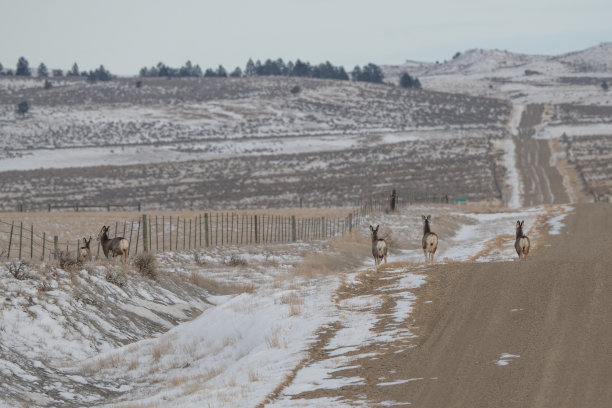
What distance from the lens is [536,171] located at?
323ft

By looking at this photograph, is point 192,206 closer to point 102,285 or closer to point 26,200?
point 26,200

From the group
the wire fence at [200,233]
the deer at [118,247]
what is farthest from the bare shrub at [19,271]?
the wire fence at [200,233]

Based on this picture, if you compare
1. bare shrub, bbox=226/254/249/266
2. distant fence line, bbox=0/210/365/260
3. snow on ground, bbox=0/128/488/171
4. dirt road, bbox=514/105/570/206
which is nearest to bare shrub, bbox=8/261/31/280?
bare shrub, bbox=226/254/249/266

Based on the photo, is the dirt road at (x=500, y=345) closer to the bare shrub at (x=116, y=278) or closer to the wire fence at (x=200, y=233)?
the bare shrub at (x=116, y=278)

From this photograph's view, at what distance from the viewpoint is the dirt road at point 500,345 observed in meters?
10.3

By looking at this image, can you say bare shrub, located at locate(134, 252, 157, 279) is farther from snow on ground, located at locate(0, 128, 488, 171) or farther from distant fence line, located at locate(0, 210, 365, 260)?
snow on ground, located at locate(0, 128, 488, 171)

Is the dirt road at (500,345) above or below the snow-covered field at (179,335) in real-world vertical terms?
above

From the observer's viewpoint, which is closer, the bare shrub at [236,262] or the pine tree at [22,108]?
the bare shrub at [236,262]

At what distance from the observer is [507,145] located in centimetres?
12756

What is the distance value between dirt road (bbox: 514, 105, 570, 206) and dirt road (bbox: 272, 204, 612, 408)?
57.0 meters

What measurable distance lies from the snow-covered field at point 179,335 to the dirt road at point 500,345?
0.35 meters

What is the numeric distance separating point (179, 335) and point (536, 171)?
86.2 m

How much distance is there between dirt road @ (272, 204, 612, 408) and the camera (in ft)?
33.7

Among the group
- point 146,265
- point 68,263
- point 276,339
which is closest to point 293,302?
point 276,339
